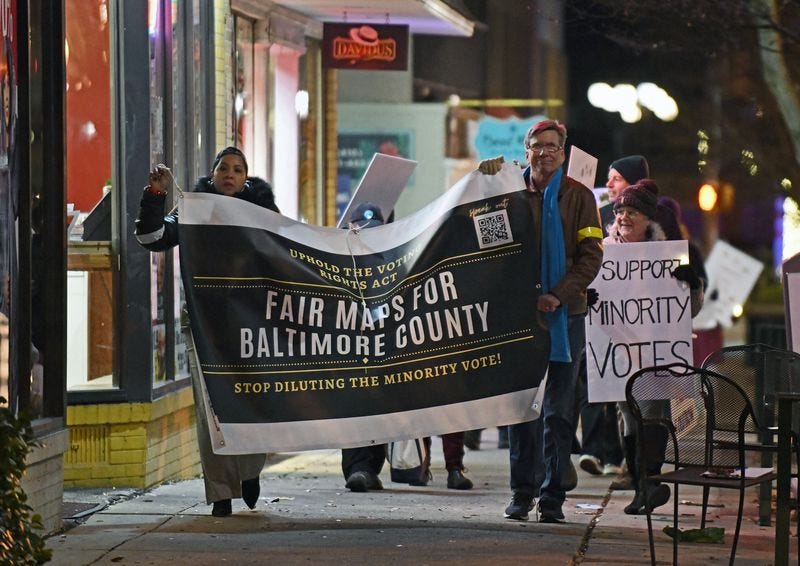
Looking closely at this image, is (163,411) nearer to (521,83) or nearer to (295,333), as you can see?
(295,333)

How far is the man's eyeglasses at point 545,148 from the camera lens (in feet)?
27.6

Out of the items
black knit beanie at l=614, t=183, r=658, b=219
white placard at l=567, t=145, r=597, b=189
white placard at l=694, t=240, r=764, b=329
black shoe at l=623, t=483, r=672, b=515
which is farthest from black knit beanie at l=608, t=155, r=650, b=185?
white placard at l=694, t=240, r=764, b=329

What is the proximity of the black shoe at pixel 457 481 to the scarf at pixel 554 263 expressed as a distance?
189 centimetres

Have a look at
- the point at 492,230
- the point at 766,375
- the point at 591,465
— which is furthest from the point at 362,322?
the point at 591,465

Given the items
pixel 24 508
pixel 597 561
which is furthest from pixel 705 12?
pixel 24 508

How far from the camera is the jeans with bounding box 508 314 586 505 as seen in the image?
8.41 metres

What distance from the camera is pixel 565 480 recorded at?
901 cm

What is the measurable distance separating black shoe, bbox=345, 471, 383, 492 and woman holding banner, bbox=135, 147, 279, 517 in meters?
1.19

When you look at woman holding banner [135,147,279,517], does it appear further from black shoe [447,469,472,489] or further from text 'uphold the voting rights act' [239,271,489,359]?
black shoe [447,469,472,489]

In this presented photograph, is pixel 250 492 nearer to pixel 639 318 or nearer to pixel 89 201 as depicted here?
pixel 89 201

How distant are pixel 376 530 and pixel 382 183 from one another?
9.74ft

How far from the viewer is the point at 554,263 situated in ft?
27.4

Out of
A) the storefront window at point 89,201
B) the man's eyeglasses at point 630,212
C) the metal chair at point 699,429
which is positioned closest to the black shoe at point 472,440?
the man's eyeglasses at point 630,212

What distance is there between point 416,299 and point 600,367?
1.68 meters
